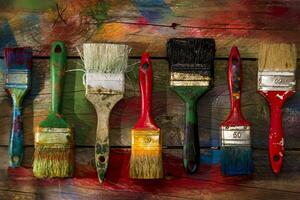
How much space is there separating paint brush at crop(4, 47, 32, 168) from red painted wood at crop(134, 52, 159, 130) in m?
0.35

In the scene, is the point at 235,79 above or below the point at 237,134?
above

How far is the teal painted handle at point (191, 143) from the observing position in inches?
81.0

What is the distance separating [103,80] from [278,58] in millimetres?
543

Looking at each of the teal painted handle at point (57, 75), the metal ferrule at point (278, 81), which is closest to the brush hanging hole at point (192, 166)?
the metal ferrule at point (278, 81)

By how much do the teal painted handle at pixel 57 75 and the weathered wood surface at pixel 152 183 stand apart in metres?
0.16

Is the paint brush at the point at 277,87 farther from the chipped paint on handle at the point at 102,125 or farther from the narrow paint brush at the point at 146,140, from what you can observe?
the chipped paint on handle at the point at 102,125

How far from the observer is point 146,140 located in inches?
80.5

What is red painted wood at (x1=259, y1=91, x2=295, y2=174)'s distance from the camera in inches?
82.2

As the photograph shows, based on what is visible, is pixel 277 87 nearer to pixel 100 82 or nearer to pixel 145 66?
pixel 145 66

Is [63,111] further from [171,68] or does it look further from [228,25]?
[228,25]

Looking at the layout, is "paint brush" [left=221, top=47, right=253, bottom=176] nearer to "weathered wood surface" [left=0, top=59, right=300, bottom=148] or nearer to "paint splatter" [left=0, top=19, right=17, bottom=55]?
"weathered wood surface" [left=0, top=59, right=300, bottom=148]

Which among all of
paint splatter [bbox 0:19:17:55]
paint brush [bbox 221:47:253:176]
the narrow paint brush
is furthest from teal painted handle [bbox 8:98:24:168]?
paint brush [bbox 221:47:253:176]

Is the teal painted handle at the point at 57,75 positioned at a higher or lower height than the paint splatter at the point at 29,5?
lower

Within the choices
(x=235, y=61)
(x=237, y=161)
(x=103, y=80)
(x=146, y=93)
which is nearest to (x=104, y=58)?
(x=103, y=80)
